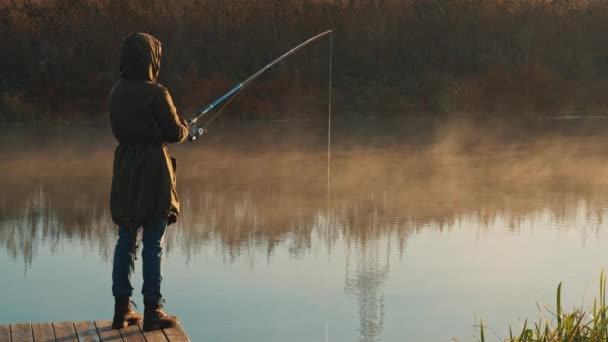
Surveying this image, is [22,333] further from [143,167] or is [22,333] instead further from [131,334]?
[143,167]

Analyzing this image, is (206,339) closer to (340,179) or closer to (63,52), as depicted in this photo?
(340,179)

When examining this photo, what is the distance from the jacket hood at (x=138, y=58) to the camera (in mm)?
3998

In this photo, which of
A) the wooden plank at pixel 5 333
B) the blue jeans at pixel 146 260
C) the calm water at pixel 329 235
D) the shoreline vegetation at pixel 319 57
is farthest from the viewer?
the shoreline vegetation at pixel 319 57

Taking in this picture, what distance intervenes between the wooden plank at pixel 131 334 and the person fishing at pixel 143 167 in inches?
1.3

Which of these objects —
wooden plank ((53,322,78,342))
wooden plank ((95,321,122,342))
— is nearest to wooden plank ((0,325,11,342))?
wooden plank ((53,322,78,342))

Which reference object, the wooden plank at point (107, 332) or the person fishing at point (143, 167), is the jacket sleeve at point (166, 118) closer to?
the person fishing at point (143, 167)

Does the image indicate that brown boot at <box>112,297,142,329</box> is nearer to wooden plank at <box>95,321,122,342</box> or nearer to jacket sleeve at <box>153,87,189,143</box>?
wooden plank at <box>95,321,122,342</box>

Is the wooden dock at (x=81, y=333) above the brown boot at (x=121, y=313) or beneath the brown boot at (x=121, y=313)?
beneath

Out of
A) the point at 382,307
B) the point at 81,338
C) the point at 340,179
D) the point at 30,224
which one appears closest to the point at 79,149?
the point at 340,179

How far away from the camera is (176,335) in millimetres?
4004

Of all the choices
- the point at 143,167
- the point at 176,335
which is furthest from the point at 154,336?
the point at 143,167

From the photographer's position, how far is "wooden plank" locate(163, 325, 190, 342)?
13.0ft

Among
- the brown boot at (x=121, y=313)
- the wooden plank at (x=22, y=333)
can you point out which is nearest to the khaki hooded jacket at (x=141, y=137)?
the brown boot at (x=121, y=313)

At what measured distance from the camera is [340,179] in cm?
975
